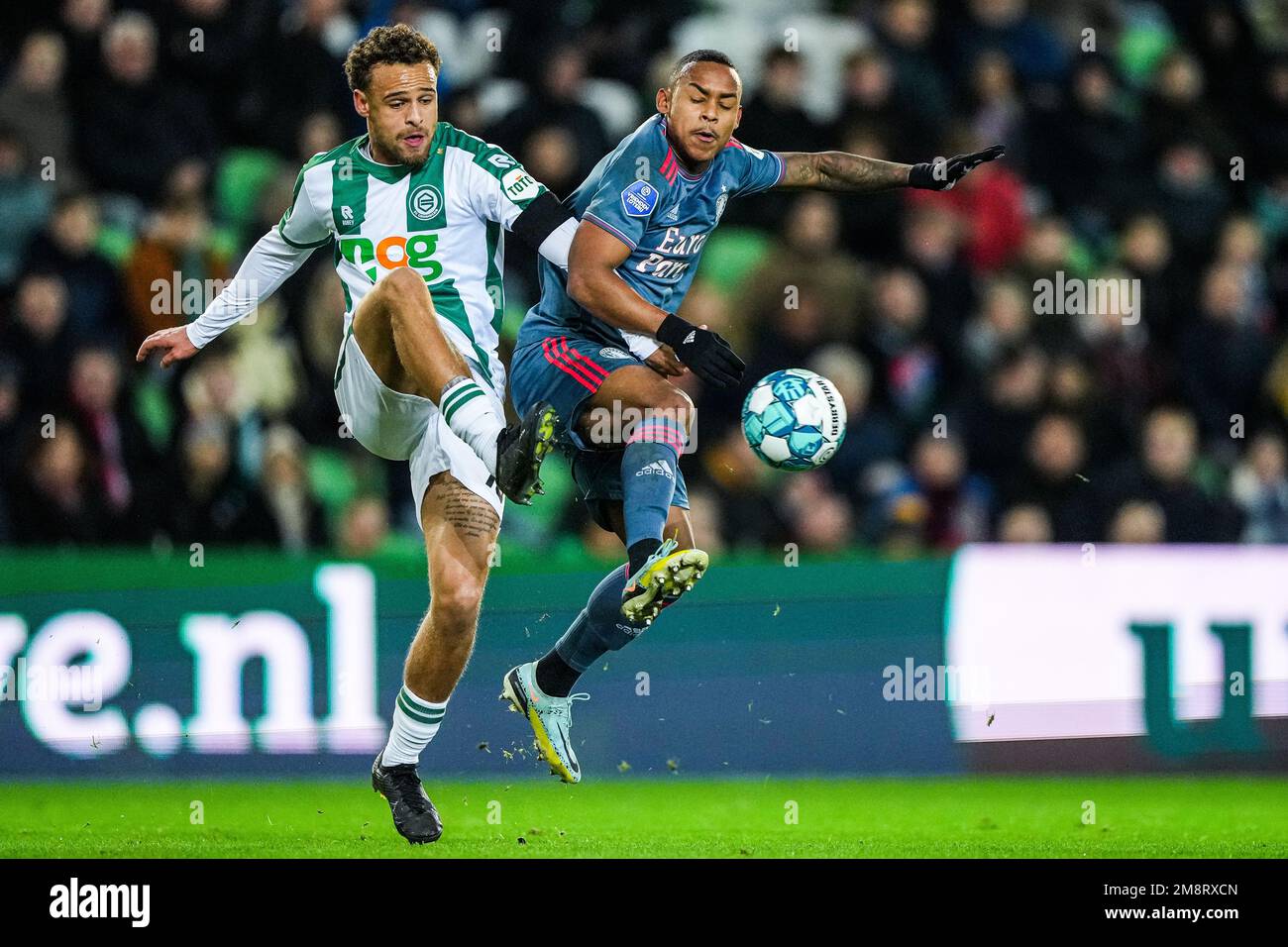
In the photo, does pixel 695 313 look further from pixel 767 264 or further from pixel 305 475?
pixel 305 475

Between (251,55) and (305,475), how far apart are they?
83.3 inches

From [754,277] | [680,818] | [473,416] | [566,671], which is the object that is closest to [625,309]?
[473,416]

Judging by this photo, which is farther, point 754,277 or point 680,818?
point 754,277

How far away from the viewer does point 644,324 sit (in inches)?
225

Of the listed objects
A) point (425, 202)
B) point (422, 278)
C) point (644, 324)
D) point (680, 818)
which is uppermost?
point (425, 202)

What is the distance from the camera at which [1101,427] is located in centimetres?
850

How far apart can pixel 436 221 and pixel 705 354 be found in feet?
3.71

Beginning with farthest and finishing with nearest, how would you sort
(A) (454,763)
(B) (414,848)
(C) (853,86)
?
(C) (853,86)
(A) (454,763)
(B) (414,848)

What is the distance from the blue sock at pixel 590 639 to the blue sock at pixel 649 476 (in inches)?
17.9

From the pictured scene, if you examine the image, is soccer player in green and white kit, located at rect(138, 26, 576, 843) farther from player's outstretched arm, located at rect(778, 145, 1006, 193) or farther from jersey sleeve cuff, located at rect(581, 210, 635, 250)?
player's outstretched arm, located at rect(778, 145, 1006, 193)

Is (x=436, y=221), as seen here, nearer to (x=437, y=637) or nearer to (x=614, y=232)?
(x=614, y=232)

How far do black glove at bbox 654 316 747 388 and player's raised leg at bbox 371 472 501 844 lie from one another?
2.83ft

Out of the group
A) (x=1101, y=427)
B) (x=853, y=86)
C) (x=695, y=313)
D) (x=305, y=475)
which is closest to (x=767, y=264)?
(x=695, y=313)

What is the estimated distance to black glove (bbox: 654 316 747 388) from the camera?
5578 mm
